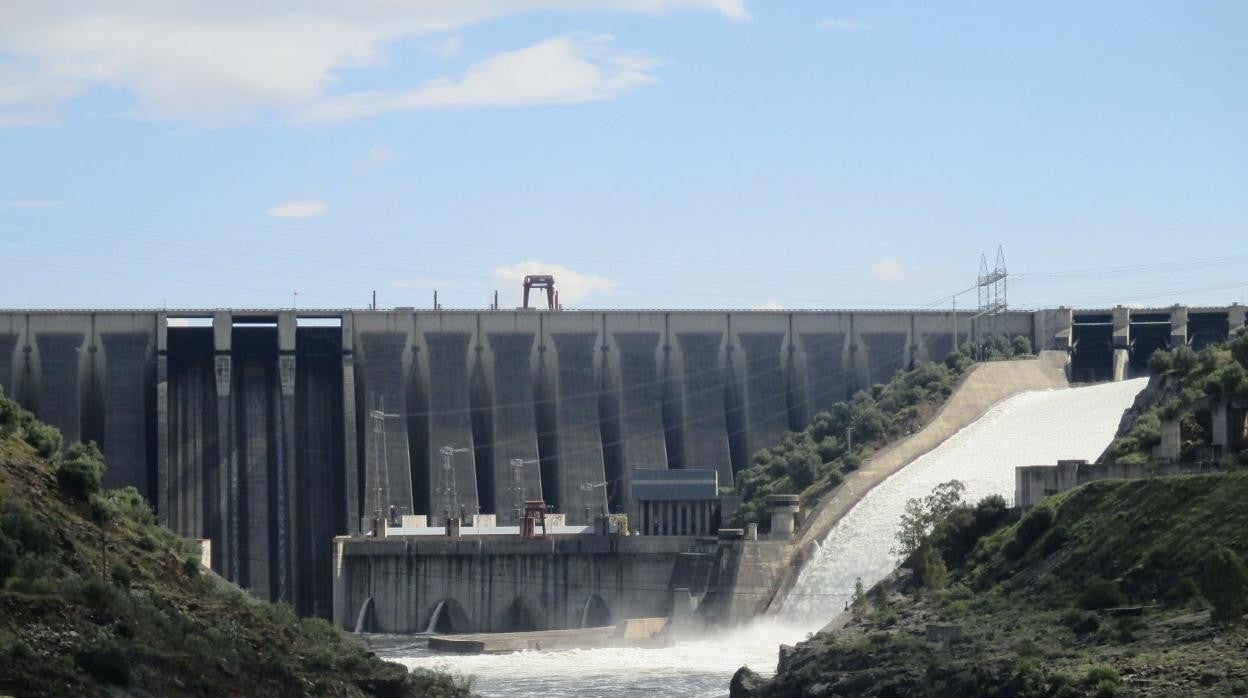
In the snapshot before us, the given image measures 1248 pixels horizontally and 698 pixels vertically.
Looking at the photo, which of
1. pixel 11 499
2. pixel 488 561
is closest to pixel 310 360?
pixel 488 561

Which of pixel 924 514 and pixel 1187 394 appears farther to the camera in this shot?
pixel 924 514

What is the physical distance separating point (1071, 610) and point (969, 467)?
46121 mm

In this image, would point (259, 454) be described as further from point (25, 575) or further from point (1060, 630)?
point (25, 575)

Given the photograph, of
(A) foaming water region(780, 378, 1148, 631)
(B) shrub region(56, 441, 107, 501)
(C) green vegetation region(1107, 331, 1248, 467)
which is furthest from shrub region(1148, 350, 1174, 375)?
(B) shrub region(56, 441, 107, 501)

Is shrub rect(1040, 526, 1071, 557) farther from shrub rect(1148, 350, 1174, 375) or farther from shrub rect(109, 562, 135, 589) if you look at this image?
shrub rect(109, 562, 135, 589)

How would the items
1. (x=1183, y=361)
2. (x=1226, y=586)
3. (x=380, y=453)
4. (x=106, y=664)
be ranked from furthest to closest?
(x=380, y=453) → (x=1183, y=361) → (x=1226, y=586) → (x=106, y=664)

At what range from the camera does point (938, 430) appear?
12756 cm

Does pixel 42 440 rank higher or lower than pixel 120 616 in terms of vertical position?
higher

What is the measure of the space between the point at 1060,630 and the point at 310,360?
2782 inches

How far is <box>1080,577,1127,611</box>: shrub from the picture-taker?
73000 mm

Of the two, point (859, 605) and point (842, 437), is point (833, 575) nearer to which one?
point (859, 605)

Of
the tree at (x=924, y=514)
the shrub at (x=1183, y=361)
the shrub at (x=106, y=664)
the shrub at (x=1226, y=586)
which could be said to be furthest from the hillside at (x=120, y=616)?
the shrub at (x=1183, y=361)

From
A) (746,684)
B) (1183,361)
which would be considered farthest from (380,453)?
(746,684)

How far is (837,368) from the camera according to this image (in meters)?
145
